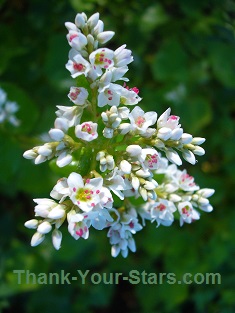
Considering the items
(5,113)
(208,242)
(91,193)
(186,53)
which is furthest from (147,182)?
(186,53)

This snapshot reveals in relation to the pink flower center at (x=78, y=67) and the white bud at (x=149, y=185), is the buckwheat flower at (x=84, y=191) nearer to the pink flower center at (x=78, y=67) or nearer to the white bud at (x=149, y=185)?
the white bud at (x=149, y=185)

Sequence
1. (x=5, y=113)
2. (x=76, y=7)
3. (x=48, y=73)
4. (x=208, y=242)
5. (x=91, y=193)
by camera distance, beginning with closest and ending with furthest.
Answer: (x=91, y=193) → (x=5, y=113) → (x=76, y=7) → (x=48, y=73) → (x=208, y=242)

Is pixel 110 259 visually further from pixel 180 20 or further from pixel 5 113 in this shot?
pixel 180 20

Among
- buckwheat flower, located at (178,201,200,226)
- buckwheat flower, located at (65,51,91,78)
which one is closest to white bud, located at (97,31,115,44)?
buckwheat flower, located at (65,51,91,78)

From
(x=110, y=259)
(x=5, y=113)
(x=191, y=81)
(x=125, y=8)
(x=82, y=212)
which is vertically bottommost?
(x=82, y=212)

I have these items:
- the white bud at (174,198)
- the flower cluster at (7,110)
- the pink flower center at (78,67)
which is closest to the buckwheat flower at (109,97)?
the pink flower center at (78,67)

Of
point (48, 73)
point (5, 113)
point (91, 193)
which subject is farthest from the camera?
point (48, 73)

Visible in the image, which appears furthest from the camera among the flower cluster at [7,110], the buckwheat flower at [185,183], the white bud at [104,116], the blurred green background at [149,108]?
the blurred green background at [149,108]
